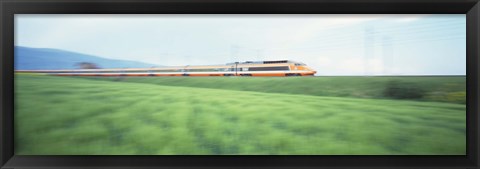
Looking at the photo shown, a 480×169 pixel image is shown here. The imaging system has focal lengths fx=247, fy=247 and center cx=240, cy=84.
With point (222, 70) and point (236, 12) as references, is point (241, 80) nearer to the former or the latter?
point (222, 70)

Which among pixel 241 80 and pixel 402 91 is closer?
pixel 402 91

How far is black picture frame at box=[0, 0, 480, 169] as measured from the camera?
1.33m

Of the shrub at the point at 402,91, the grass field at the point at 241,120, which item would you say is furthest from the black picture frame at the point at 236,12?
the shrub at the point at 402,91

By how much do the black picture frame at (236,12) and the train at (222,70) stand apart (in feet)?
1.01

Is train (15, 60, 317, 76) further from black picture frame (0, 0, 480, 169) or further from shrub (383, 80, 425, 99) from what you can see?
shrub (383, 80, 425, 99)

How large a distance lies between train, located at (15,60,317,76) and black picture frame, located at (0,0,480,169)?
31 centimetres

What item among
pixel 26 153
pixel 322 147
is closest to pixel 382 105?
pixel 322 147

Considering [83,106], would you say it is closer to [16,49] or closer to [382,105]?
[16,49]

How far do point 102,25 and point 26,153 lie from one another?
855 mm

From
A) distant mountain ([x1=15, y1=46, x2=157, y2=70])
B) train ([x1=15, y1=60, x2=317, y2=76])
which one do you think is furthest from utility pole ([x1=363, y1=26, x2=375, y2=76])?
distant mountain ([x1=15, y1=46, x2=157, y2=70])

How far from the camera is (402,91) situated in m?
1.46

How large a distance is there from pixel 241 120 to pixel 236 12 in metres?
0.63

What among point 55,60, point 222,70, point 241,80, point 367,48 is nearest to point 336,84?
point 367,48

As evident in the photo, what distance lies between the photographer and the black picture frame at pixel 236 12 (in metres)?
1.33
